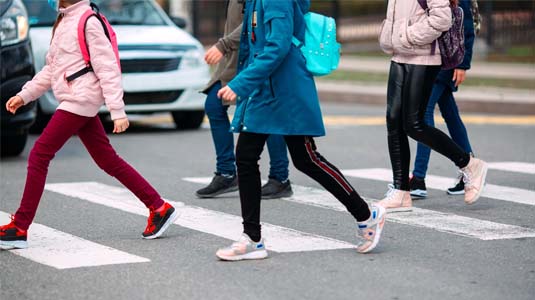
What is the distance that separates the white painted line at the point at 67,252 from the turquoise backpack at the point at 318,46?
134 centimetres

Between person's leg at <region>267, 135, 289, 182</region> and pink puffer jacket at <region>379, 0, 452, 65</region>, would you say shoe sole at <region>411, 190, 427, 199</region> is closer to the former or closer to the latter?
person's leg at <region>267, 135, 289, 182</region>

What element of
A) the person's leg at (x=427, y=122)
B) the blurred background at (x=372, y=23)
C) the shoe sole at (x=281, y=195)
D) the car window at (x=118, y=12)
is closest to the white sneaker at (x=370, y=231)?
the person's leg at (x=427, y=122)

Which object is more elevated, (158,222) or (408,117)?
(408,117)

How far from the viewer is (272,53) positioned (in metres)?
6.20

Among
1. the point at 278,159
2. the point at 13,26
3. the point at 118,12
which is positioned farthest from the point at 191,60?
the point at 278,159

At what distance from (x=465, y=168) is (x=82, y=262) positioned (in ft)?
9.10

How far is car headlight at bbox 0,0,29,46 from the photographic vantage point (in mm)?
10867

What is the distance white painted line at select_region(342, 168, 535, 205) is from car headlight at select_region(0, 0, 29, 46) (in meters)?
3.14

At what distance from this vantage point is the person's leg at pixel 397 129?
773 centimetres

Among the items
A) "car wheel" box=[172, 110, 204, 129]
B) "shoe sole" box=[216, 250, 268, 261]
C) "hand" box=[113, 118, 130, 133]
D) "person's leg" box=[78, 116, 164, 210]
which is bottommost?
"car wheel" box=[172, 110, 204, 129]

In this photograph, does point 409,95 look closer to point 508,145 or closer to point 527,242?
point 527,242

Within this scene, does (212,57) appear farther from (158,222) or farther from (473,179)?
(473,179)

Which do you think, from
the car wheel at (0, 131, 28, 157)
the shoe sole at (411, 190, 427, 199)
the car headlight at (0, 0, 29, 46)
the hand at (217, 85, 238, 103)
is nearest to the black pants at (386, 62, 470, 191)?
the shoe sole at (411, 190, 427, 199)

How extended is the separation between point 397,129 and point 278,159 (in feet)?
4.39
